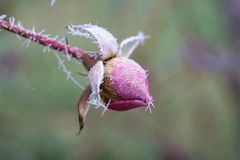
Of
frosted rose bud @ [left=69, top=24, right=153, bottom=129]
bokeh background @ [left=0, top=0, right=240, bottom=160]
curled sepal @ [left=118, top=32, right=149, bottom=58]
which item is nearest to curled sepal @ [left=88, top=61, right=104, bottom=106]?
frosted rose bud @ [left=69, top=24, right=153, bottom=129]

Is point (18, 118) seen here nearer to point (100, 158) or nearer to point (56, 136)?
point (56, 136)

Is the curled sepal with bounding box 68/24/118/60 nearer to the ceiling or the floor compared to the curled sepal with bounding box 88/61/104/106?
nearer to the ceiling

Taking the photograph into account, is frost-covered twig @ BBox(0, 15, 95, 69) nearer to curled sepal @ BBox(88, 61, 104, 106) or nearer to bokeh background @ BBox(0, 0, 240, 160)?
curled sepal @ BBox(88, 61, 104, 106)

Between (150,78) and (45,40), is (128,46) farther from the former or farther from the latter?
(150,78)

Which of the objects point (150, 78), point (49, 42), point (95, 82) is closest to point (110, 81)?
point (95, 82)

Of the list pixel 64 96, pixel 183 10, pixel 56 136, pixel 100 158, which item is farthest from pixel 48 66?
pixel 183 10

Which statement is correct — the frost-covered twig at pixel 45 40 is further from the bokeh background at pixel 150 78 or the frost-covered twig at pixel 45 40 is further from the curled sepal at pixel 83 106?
the bokeh background at pixel 150 78

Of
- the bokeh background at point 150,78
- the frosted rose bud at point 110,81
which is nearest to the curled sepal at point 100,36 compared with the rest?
the frosted rose bud at point 110,81
